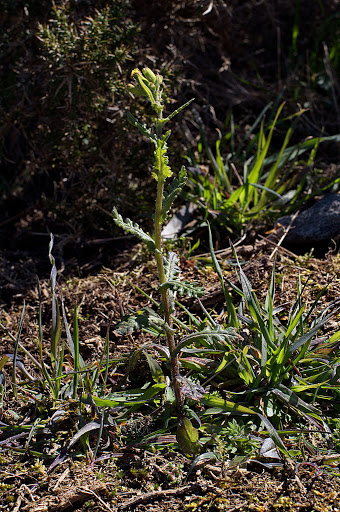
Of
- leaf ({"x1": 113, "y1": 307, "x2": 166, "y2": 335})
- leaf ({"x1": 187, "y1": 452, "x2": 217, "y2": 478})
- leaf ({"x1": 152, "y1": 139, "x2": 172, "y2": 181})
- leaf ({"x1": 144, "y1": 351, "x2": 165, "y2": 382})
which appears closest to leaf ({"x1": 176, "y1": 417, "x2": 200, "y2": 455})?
leaf ({"x1": 187, "y1": 452, "x2": 217, "y2": 478})

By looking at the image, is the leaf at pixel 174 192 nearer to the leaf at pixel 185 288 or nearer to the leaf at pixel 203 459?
the leaf at pixel 185 288

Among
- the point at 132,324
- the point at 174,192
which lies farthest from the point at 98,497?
the point at 174,192

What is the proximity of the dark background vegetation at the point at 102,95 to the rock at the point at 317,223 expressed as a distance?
0.62 m

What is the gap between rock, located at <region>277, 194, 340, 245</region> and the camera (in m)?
2.60

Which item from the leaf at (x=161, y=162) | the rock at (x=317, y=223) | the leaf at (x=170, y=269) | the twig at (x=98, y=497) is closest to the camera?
the leaf at (x=161, y=162)

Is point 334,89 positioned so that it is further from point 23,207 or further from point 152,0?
point 23,207

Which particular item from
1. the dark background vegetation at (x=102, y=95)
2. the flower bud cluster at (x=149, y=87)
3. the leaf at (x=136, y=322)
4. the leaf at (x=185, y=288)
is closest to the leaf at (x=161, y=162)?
the flower bud cluster at (x=149, y=87)

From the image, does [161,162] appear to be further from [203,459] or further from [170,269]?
[203,459]

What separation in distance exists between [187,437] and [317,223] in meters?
1.46

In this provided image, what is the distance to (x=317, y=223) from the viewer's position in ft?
8.63

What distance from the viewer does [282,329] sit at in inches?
79.1

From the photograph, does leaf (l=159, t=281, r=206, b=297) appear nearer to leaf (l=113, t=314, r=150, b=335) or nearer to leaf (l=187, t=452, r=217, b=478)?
leaf (l=113, t=314, r=150, b=335)

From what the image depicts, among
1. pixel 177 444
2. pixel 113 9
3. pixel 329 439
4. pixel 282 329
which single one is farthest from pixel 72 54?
pixel 329 439

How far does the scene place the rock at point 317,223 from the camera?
8.54 feet
